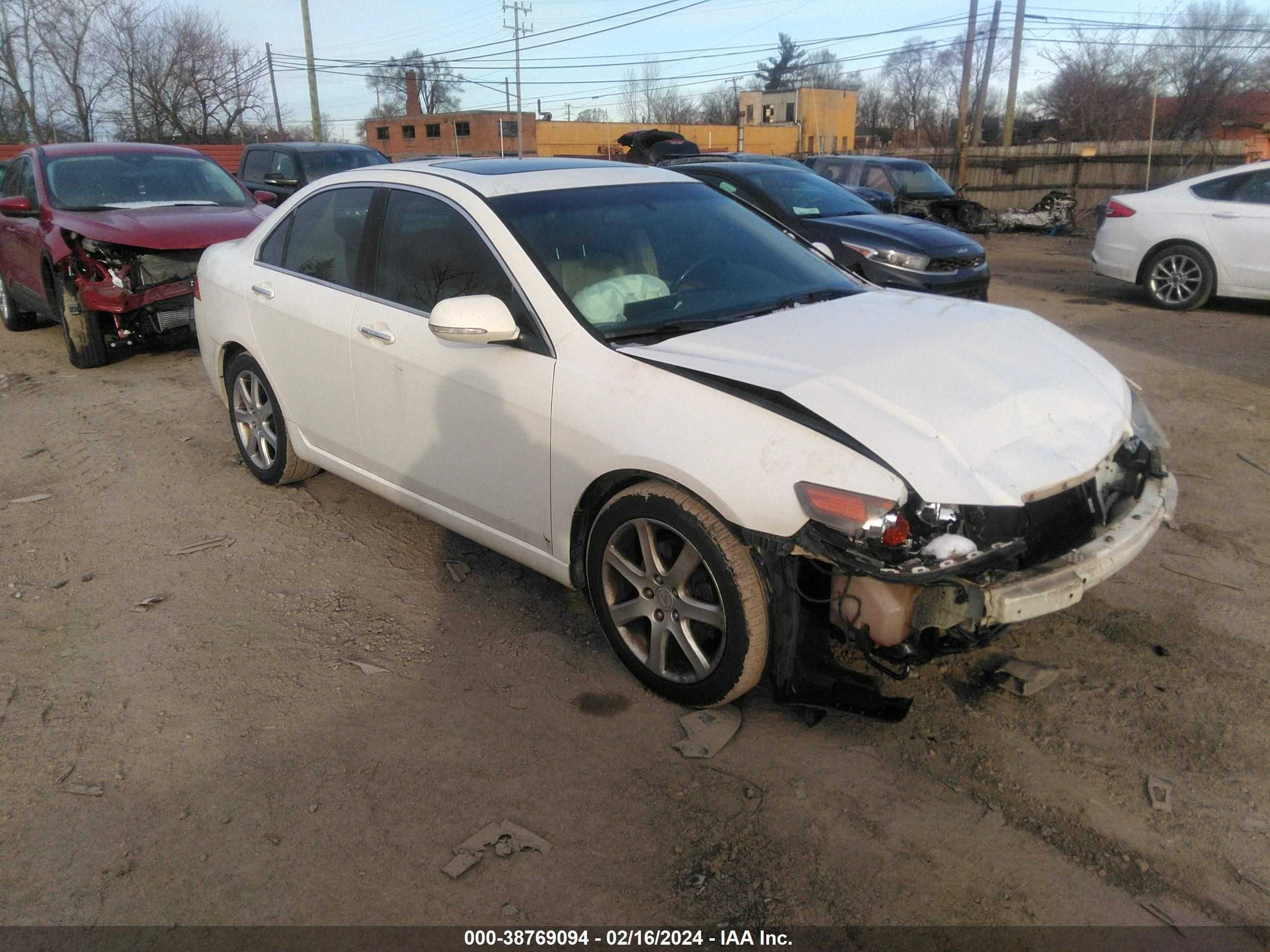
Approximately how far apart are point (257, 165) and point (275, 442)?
1059 cm

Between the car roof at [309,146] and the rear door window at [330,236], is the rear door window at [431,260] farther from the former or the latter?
the car roof at [309,146]

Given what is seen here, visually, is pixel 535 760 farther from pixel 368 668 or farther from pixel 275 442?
pixel 275 442

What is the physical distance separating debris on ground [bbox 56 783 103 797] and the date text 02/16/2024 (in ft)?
4.48

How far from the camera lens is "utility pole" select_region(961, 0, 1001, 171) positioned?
30141 millimetres

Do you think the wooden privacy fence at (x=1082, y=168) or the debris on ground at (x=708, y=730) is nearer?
the debris on ground at (x=708, y=730)

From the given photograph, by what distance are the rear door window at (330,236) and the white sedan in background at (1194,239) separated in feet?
30.6

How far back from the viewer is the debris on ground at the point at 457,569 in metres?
4.33

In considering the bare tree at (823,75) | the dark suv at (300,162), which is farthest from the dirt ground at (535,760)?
the bare tree at (823,75)

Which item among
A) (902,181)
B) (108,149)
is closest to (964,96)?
(902,181)

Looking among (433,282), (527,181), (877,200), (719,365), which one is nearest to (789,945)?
(719,365)

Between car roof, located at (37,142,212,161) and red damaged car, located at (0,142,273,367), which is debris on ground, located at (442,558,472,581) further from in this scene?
car roof, located at (37,142,212,161)

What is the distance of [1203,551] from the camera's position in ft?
14.4

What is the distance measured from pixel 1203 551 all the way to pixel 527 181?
3.55 m

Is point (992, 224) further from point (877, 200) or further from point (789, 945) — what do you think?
point (789, 945)
